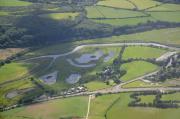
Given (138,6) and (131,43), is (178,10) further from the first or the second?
(131,43)

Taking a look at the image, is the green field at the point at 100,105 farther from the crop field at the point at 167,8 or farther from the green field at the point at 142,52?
the crop field at the point at 167,8

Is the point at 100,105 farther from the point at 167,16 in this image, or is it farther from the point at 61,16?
the point at 61,16

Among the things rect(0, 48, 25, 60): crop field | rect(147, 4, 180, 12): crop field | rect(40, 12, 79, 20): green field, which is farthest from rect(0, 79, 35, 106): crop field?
rect(147, 4, 180, 12): crop field

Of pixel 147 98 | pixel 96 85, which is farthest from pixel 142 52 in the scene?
pixel 147 98

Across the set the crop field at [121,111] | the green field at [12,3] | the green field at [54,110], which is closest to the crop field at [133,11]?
the green field at [12,3]

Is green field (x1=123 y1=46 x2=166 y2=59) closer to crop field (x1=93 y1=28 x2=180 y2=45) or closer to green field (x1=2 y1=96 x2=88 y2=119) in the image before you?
crop field (x1=93 y1=28 x2=180 y2=45)
